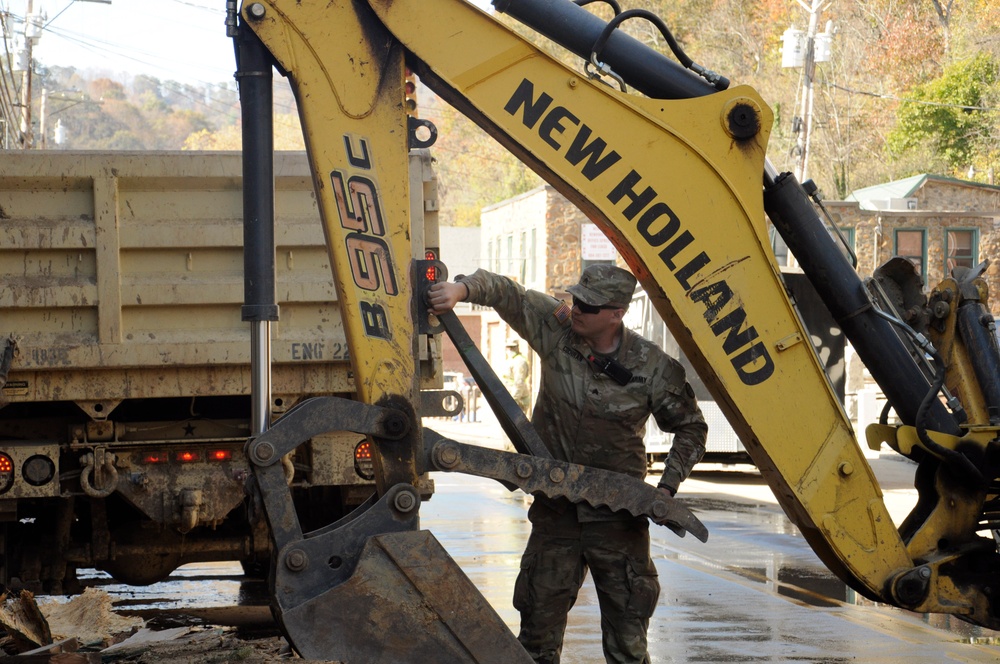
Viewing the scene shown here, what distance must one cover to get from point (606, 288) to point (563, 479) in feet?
3.06

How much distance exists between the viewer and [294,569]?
4.04m

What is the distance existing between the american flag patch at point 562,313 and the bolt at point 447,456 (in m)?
1.10

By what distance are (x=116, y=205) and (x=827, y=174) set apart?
127ft

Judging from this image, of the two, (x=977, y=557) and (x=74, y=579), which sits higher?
(x=977, y=557)

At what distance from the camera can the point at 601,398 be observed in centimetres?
509

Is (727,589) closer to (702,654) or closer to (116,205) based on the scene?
(702,654)

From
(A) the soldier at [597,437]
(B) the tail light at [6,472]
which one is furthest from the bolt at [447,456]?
(B) the tail light at [6,472]

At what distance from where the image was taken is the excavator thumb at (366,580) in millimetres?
4023

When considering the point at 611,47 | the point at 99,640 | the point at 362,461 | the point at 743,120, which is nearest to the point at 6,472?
the point at 99,640

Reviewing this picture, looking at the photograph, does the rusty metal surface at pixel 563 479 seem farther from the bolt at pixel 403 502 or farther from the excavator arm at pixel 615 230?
the bolt at pixel 403 502

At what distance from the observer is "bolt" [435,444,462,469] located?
14.0ft

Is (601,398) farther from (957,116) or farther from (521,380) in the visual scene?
(957,116)

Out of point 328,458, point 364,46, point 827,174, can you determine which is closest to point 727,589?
point 328,458

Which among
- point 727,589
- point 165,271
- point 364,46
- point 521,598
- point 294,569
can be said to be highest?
point 364,46
